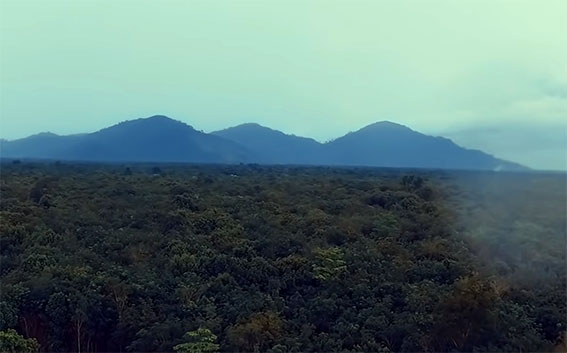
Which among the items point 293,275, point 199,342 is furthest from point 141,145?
point 199,342

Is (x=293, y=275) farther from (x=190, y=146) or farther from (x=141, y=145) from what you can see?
(x=190, y=146)

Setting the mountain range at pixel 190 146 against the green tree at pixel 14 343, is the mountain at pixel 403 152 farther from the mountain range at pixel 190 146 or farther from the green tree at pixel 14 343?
the green tree at pixel 14 343

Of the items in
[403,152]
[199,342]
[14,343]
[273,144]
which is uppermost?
[273,144]

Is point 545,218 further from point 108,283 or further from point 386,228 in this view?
point 108,283

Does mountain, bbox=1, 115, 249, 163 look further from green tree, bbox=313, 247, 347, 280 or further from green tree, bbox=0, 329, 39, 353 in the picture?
green tree, bbox=0, 329, 39, 353

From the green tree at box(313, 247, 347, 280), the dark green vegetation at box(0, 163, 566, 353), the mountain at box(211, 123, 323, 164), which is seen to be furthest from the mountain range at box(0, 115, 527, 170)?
the green tree at box(313, 247, 347, 280)
